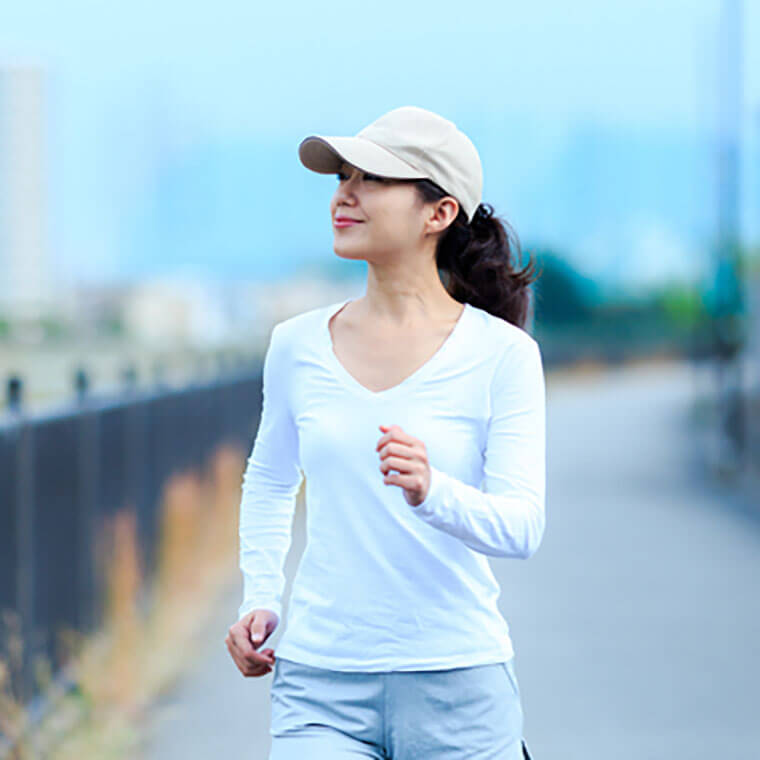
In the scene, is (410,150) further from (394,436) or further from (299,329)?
(394,436)

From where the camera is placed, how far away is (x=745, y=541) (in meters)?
11.7

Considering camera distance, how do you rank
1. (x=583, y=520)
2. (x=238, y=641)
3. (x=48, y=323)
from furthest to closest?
(x=48, y=323), (x=583, y=520), (x=238, y=641)

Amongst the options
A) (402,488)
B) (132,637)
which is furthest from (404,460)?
(132,637)

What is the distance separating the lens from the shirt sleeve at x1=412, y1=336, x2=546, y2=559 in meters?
2.38

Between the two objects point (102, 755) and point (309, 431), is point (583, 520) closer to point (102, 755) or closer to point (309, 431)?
point (102, 755)

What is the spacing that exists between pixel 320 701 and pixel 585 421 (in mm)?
24485

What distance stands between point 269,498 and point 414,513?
1.67 feet

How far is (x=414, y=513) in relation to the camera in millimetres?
2463

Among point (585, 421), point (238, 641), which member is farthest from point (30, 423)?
point (585, 421)

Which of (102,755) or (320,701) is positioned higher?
(320,701)

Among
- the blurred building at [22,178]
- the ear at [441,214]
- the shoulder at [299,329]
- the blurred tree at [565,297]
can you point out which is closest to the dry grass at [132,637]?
the shoulder at [299,329]

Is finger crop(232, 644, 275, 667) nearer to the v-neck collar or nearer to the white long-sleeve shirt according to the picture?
the white long-sleeve shirt

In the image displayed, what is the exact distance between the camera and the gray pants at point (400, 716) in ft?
8.29

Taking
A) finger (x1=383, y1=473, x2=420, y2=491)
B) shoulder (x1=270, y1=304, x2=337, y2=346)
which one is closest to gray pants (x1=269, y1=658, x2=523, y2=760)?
finger (x1=383, y1=473, x2=420, y2=491)
